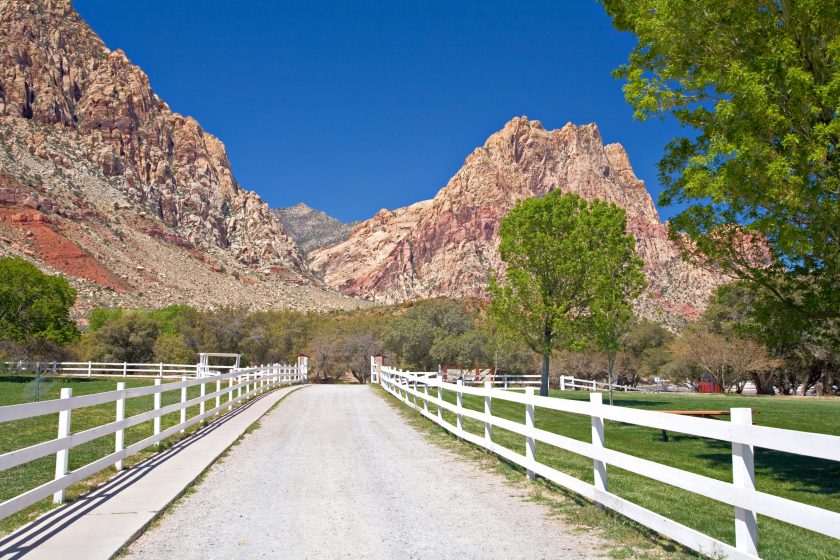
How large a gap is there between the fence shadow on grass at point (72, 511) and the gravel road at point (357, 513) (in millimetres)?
847

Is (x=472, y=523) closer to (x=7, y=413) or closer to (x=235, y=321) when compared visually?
(x=7, y=413)

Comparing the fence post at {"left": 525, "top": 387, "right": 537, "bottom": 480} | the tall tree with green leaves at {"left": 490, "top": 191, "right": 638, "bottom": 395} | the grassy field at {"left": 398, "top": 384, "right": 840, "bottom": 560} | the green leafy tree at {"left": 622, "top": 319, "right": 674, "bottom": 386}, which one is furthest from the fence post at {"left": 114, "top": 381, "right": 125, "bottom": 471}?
the green leafy tree at {"left": 622, "top": 319, "right": 674, "bottom": 386}

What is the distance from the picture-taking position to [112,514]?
6.92 meters

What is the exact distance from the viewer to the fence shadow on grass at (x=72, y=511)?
5.70 metres

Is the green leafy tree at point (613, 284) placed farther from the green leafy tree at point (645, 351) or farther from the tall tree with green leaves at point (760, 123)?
the green leafy tree at point (645, 351)

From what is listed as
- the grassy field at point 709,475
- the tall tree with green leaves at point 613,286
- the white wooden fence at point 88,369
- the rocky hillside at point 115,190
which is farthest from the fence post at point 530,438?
the rocky hillside at point 115,190

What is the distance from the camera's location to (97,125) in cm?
14988

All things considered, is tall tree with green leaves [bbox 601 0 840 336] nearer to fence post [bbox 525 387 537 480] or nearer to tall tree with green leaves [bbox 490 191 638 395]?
fence post [bbox 525 387 537 480]

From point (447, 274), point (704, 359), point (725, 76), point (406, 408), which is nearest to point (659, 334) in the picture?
point (704, 359)

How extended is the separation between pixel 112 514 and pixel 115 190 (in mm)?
133365

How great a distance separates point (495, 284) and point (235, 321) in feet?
148

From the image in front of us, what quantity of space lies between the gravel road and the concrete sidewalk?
21 centimetres

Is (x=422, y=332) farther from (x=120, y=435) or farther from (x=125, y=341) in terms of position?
(x=120, y=435)

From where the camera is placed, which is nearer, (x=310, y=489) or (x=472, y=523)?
(x=472, y=523)
